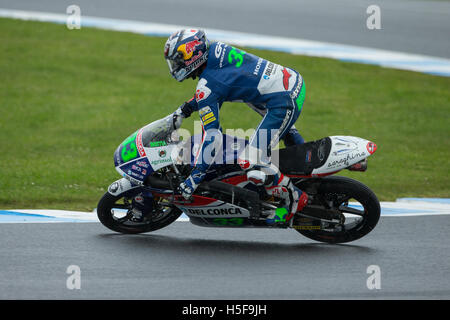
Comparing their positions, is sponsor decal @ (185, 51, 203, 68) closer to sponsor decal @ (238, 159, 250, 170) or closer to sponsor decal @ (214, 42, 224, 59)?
sponsor decal @ (214, 42, 224, 59)

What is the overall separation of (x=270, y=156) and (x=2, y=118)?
21.7ft

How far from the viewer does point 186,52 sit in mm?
6266

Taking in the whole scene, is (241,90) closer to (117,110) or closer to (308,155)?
(308,155)

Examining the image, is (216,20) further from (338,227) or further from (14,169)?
(338,227)

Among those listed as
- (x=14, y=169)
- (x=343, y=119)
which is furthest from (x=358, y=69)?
(x=14, y=169)

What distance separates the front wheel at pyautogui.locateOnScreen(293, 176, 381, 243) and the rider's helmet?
1.53 m

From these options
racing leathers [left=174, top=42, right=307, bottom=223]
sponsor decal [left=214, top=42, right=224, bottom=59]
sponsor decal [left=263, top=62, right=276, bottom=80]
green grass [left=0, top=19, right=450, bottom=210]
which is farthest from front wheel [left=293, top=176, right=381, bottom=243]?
green grass [left=0, top=19, right=450, bottom=210]

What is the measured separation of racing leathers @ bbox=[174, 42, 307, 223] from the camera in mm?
6195

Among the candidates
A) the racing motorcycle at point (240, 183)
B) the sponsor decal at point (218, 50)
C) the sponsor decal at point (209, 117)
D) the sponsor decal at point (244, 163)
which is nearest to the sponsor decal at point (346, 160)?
the racing motorcycle at point (240, 183)

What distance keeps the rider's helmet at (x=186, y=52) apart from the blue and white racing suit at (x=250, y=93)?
0.10 m

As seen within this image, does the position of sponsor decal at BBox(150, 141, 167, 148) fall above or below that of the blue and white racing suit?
below

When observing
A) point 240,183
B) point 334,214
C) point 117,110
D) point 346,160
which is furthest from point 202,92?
point 117,110

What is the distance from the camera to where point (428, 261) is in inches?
249

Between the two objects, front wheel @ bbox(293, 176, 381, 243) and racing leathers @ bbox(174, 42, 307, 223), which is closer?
racing leathers @ bbox(174, 42, 307, 223)
